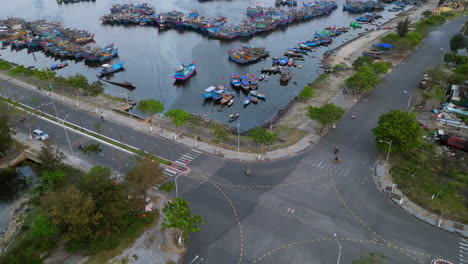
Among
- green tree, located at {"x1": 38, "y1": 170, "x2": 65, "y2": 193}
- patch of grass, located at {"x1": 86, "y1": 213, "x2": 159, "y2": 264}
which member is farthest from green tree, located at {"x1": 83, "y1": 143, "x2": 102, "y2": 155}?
patch of grass, located at {"x1": 86, "y1": 213, "x2": 159, "y2": 264}

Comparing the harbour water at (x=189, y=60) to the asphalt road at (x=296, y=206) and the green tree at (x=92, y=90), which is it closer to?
the green tree at (x=92, y=90)

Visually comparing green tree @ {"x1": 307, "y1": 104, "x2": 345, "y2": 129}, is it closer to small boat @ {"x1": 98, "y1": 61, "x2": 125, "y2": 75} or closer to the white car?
the white car

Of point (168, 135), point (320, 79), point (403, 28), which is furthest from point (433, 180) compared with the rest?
point (403, 28)

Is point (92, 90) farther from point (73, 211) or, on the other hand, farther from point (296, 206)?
point (296, 206)

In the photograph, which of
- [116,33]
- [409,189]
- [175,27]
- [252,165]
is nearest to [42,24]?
[116,33]

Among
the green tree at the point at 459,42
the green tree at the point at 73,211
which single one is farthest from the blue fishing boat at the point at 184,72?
the green tree at the point at 459,42
